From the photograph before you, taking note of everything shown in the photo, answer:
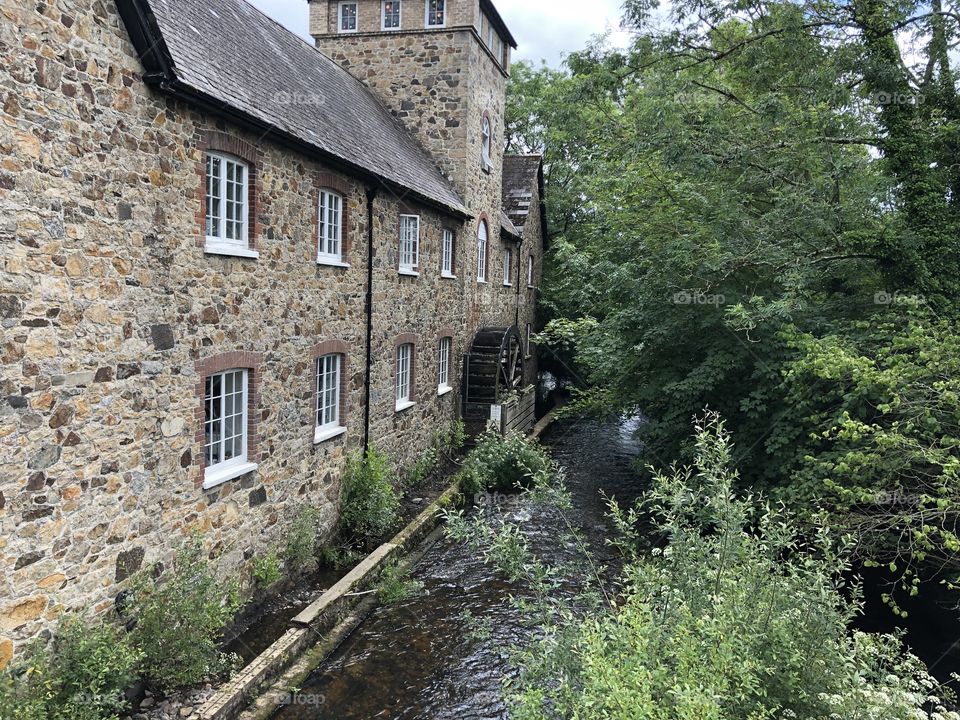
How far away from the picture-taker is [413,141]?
53.6 ft

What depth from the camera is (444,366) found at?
16.4 meters

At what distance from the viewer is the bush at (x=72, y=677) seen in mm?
5066

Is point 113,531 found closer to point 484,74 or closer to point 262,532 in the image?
point 262,532

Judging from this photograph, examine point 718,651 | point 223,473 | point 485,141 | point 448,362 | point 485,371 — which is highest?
point 485,141

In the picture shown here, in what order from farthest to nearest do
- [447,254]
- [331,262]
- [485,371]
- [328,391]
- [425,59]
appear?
[485,371], [425,59], [447,254], [328,391], [331,262]

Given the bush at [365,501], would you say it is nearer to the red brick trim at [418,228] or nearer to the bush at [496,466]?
the bush at [496,466]

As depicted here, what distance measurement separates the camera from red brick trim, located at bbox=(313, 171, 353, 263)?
9.67 m

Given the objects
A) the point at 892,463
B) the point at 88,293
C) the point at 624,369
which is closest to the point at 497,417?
the point at 624,369

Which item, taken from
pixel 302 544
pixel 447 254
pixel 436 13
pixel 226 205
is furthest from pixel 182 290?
pixel 436 13

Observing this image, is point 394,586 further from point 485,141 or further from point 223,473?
point 485,141

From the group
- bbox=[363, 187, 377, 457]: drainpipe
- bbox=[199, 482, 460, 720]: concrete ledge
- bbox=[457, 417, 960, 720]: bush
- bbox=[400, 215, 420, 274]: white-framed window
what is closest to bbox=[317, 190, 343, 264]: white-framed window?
bbox=[363, 187, 377, 457]: drainpipe

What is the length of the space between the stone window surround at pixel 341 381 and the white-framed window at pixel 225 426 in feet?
4.73

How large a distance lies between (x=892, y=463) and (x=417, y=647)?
5.64 meters

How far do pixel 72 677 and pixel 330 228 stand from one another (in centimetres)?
682
